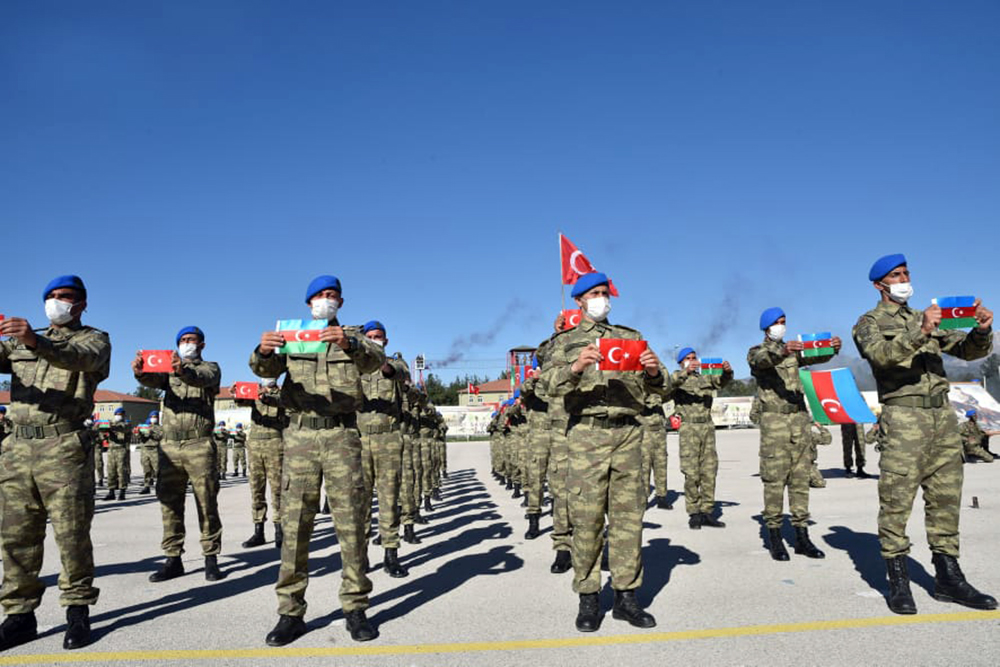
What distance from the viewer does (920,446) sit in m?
5.12

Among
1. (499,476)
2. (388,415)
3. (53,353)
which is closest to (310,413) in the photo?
(53,353)

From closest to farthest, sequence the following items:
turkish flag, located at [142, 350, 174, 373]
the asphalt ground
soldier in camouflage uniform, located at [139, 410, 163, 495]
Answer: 1. the asphalt ground
2. turkish flag, located at [142, 350, 174, 373]
3. soldier in camouflage uniform, located at [139, 410, 163, 495]

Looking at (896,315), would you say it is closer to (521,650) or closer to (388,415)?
(521,650)

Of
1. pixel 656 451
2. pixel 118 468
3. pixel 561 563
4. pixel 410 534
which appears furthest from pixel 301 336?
pixel 118 468

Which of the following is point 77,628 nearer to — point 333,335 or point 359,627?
point 359,627

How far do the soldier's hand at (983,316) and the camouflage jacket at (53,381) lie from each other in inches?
260

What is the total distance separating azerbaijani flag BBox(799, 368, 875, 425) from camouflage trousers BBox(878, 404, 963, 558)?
1118 cm

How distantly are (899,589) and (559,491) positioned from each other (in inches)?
135

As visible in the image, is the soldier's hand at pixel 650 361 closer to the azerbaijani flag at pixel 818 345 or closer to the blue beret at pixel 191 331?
the azerbaijani flag at pixel 818 345

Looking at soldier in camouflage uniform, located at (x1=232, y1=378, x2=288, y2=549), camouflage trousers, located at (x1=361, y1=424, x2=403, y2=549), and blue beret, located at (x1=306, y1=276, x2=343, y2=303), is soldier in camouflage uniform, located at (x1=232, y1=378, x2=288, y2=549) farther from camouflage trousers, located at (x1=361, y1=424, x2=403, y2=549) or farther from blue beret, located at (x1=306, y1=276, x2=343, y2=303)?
blue beret, located at (x1=306, y1=276, x2=343, y2=303)

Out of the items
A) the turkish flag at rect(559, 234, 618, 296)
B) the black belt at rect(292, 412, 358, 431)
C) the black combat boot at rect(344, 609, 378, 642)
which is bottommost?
the black combat boot at rect(344, 609, 378, 642)

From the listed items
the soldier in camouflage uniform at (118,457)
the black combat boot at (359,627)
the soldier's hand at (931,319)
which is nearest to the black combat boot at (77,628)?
the black combat boot at (359,627)

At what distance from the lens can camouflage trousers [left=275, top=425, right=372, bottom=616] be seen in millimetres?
4867

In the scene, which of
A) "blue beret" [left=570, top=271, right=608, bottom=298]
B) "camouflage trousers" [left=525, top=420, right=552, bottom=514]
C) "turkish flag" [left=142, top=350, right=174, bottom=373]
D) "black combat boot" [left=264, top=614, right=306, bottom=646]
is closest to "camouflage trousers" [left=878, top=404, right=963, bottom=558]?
"blue beret" [left=570, top=271, right=608, bottom=298]
